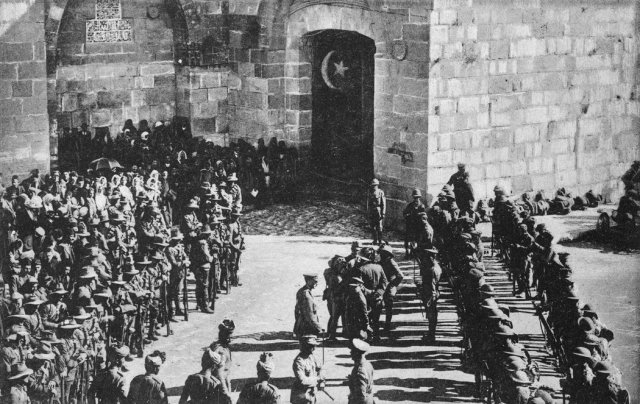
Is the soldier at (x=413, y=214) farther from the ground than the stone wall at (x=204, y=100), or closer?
closer

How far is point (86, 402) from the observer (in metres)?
12.4

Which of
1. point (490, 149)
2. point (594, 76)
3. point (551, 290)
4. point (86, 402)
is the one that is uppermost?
point (594, 76)

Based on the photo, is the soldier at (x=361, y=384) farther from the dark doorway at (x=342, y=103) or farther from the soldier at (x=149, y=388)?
the dark doorway at (x=342, y=103)

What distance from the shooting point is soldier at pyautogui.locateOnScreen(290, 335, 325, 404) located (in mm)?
11500

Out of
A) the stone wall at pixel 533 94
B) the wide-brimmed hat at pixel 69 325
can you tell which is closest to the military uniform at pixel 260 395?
the wide-brimmed hat at pixel 69 325

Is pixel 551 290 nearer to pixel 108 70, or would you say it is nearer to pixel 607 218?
pixel 607 218

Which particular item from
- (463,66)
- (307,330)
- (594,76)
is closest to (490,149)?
(463,66)

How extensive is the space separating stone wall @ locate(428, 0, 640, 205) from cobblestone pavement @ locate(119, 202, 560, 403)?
10.2ft

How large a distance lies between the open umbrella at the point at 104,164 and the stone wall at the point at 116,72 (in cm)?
280

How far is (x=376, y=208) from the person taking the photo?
791 inches

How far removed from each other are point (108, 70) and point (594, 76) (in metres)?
12.2

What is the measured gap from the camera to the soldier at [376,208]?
20031 mm

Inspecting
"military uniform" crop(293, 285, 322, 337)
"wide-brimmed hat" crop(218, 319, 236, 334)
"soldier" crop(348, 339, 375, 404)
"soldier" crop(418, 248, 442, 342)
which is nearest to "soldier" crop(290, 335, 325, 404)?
"soldier" crop(348, 339, 375, 404)

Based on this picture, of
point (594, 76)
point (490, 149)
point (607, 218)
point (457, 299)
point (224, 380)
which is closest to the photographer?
point (224, 380)
